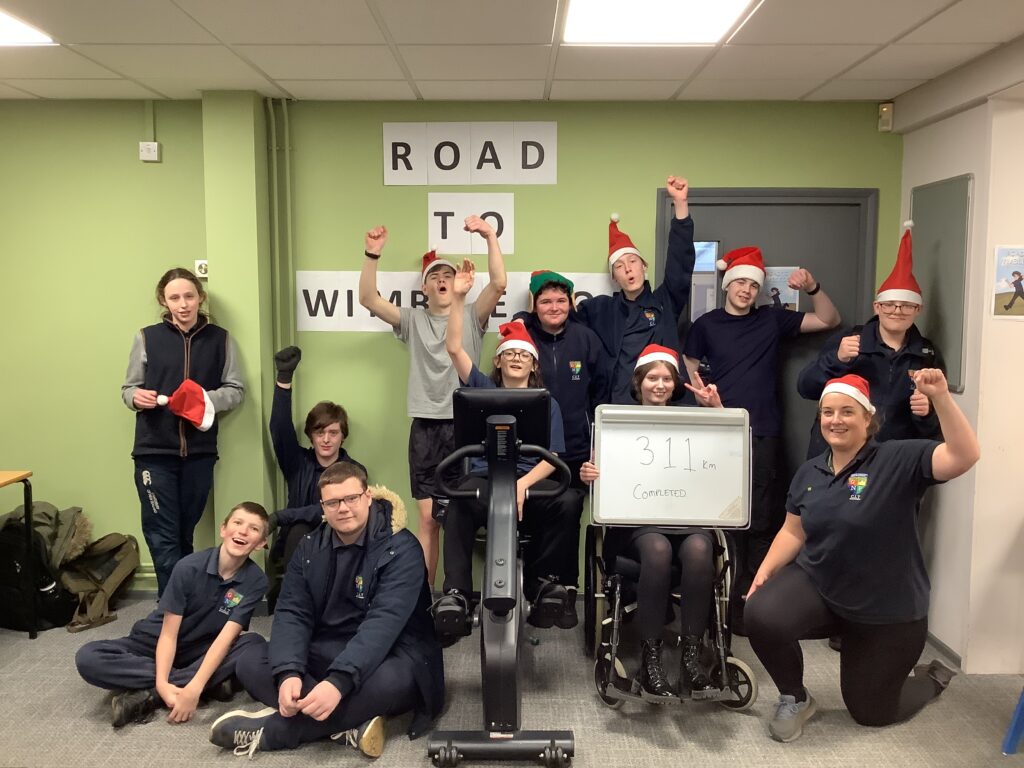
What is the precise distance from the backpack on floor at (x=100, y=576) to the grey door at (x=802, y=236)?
3049mm

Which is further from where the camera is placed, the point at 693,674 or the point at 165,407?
the point at 165,407

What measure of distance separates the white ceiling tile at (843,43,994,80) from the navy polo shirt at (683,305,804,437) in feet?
3.55

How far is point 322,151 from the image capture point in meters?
3.85

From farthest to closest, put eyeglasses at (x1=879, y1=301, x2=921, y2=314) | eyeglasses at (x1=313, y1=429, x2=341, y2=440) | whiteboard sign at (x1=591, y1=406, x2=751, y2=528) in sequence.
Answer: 1. eyeglasses at (x1=313, y1=429, x2=341, y2=440)
2. eyeglasses at (x1=879, y1=301, x2=921, y2=314)
3. whiteboard sign at (x1=591, y1=406, x2=751, y2=528)

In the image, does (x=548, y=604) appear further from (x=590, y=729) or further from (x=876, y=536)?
(x=876, y=536)

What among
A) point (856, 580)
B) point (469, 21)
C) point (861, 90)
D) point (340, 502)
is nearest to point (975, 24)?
point (861, 90)

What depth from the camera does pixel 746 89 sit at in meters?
3.55

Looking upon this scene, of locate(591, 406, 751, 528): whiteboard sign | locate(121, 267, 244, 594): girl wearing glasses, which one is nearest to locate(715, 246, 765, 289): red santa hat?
locate(591, 406, 751, 528): whiteboard sign

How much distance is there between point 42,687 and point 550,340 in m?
2.47

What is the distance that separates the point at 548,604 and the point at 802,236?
227cm

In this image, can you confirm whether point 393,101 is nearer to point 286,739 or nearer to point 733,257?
point 733,257

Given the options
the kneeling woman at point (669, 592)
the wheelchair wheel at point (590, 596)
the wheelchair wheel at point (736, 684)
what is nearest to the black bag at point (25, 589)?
the wheelchair wheel at point (590, 596)

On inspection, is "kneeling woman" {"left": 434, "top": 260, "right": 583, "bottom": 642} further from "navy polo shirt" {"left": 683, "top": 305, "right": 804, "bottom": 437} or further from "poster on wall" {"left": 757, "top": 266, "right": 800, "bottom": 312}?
"poster on wall" {"left": 757, "top": 266, "right": 800, "bottom": 312}

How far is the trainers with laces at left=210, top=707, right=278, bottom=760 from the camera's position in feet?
8.37
